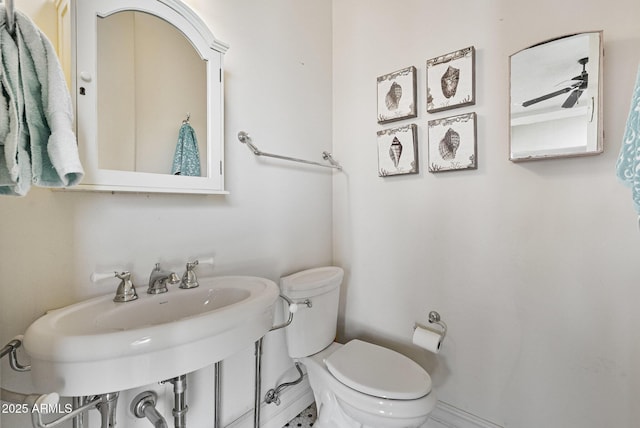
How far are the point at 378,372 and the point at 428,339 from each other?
0.30 meters

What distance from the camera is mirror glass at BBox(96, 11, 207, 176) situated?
886 mm

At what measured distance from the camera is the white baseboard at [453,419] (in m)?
1.27

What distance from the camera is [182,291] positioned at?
0.96m

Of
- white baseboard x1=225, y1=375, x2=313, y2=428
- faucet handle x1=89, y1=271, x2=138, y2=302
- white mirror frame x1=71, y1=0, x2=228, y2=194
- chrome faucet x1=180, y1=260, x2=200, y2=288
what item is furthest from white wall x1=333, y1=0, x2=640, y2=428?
faucet handle x1=89, y1=271, x2=138, y2=302

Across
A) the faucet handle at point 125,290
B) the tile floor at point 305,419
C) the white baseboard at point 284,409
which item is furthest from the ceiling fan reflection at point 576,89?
the tile floor at point 305,419

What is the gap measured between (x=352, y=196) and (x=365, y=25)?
1.01 meters

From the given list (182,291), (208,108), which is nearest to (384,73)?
(208,108)

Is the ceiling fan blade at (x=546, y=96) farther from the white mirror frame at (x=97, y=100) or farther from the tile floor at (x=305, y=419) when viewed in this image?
the tile floor at (x=305, y=419)

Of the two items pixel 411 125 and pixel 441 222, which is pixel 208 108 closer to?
pixel 411 125

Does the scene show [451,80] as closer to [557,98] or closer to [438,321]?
[557,98]

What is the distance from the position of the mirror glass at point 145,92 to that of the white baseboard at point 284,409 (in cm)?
113

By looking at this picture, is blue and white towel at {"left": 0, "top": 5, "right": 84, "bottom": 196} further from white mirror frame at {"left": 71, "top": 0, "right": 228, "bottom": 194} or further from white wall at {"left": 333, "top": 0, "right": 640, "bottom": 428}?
white wall at {"left": 333, "top": 0, "right": 640, "bottom": 428}

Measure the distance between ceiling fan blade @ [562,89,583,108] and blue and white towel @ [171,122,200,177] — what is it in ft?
4.57

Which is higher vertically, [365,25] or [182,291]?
[365,25]
